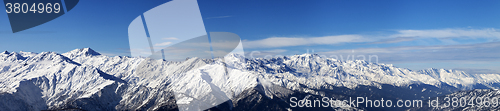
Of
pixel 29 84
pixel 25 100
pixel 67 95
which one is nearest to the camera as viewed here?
pixel 25 100

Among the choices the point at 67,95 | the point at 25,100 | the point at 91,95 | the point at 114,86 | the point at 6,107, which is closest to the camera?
the point at 6,107

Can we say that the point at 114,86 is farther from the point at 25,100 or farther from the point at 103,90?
the point at 25,100

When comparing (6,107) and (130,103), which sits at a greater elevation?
(6,107)

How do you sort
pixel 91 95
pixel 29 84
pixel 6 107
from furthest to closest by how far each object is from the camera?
pixel 29 84 < pixel 91 95 < pixel 6 107

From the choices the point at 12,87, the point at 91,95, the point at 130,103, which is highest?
the point at 12,87

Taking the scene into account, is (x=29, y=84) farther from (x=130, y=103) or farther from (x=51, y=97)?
(x=130, y=103)

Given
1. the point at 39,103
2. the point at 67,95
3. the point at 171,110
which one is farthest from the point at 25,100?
the point at 171,110

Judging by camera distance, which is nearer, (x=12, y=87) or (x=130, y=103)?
(x=12, y=87)

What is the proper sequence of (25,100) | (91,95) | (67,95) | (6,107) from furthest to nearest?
(67,95)
(91,95)
(25,100)
(6,107)

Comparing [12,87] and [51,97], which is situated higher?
[12,87]

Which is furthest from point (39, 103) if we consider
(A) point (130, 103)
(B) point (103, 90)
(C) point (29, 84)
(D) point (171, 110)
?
(D) point (171, 110)
